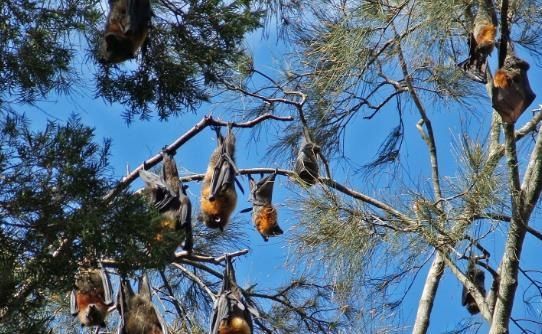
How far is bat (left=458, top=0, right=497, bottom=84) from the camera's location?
6910 mm

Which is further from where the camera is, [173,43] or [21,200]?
[173,43]

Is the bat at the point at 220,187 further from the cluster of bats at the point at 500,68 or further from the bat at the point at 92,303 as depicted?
the cluster of bats at the point at 500,68

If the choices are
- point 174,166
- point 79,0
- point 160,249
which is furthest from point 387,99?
point 160,249

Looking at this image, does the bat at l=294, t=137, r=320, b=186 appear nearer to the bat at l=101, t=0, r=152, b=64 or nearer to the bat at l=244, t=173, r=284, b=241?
the bat at l=244, t=173, r=284, b=241

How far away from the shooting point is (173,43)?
6688 mm

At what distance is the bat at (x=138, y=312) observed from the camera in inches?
291

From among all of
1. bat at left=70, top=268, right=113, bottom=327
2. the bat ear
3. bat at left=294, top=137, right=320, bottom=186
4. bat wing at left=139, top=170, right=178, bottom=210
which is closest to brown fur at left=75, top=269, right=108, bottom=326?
bat at left=70, top=268, right=113, bottom=327

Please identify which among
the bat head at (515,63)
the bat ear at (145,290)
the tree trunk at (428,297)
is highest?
the bat head at (515,63)

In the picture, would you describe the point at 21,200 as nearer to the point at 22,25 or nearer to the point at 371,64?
the point at 22,25

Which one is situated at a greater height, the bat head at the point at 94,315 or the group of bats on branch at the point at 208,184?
the group of bats on branch at the point at 208,184

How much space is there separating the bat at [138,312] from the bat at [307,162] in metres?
1.47

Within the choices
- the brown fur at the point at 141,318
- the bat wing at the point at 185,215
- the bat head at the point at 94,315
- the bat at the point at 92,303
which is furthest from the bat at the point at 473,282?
the bat head at the point at 94,315

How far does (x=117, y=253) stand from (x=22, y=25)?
6.23ft

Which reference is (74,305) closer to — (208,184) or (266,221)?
(208,184)
